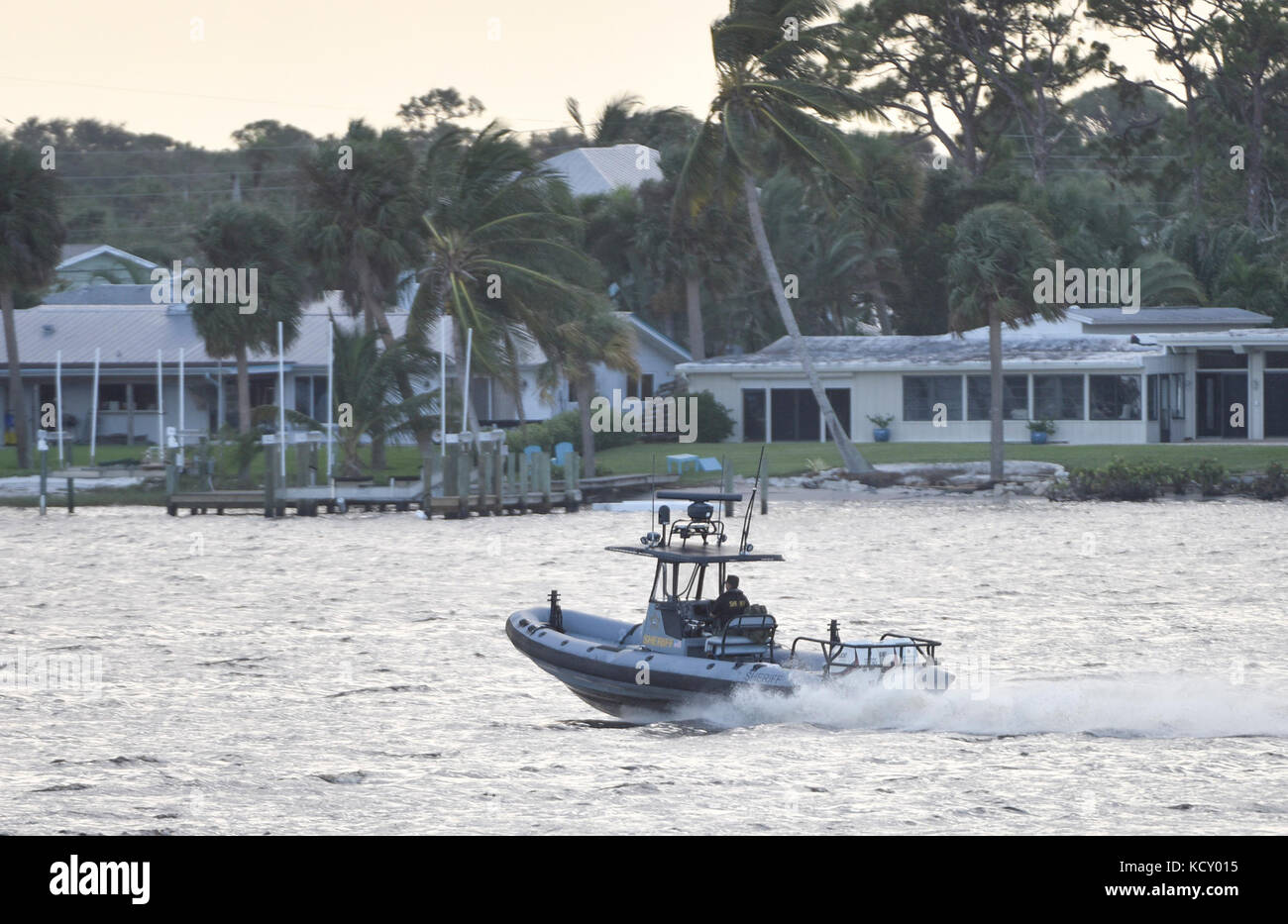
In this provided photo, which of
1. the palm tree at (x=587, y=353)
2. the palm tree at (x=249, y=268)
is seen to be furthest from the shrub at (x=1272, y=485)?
Answer: the palm tree at (x=249, y=268)

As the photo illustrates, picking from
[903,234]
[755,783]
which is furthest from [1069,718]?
[903,234]

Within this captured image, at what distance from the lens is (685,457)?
44.3 meters

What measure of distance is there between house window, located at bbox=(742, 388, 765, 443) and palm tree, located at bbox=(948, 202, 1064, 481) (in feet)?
43.0

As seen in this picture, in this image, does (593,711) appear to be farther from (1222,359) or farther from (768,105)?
(1222,359)

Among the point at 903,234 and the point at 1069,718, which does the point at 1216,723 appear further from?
the point at 903,234

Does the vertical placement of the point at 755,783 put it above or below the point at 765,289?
below

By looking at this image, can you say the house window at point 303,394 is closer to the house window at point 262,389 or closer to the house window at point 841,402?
the house window at point 262,389

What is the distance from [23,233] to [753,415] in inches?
901

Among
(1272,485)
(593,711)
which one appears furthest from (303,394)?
(593,711)

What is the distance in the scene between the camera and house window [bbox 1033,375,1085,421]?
52.2 m

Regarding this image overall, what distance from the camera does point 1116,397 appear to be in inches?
2045

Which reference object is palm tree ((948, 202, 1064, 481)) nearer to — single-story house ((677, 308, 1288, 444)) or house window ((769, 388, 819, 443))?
single-story house ((677, 308, 1288, 444))

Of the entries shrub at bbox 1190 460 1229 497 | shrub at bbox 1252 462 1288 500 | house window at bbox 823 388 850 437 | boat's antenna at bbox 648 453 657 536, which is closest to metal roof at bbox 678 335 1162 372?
house window at bbox 823 388 850 437

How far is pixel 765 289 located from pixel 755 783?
51.7 m
